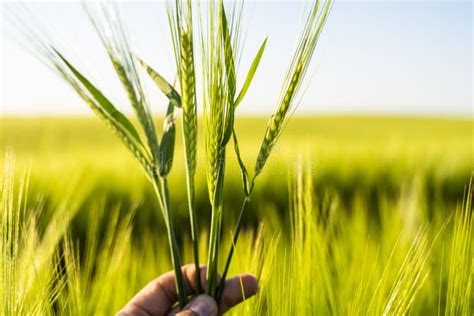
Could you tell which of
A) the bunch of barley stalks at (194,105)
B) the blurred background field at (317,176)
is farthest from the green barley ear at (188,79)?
the blurred background field at (317,176)

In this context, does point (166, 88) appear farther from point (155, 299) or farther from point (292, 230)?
point (155, 299)

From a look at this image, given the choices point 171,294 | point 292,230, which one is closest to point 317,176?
point 171,294

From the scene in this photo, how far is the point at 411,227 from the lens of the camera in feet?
4.75

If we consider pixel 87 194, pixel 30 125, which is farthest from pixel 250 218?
pixel 30 125

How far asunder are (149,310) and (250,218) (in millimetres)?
1575

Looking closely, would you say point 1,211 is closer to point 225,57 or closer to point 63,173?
point 225,57

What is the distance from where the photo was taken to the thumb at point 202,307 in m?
0.58

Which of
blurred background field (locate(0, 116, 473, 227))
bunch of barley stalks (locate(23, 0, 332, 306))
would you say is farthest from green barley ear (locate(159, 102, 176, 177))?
blurred background field (locate(0, 116, 473, 227))

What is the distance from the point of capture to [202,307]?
578mm

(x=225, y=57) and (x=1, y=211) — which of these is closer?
(x=225, y=57)

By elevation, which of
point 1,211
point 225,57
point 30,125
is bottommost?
point 30,125

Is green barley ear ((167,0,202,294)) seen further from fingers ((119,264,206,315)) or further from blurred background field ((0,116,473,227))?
blurred background field ((0,116,473,227))

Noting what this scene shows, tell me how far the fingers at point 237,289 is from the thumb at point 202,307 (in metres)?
0.07

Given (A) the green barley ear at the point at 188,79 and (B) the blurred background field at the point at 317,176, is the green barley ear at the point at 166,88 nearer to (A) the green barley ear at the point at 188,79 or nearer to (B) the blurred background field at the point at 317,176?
(A) the green barley ear at the point at 188,79
